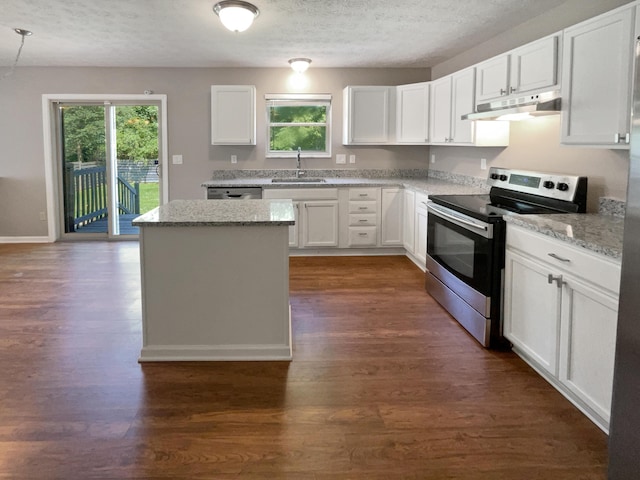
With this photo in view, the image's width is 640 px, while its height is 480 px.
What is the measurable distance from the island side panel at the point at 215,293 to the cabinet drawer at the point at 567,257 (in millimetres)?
1336

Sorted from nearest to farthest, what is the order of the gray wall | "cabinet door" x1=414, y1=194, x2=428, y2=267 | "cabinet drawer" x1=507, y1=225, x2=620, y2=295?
"cabinet drawer" x1=507, y1=225, x2=620, y2=295
"cabinet door" x1=414, y1=194, x2=428, y2=267
the gray wall

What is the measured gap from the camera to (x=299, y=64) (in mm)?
6023

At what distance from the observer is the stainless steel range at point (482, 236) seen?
336 cm

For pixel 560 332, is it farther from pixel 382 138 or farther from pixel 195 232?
pixel 382 138

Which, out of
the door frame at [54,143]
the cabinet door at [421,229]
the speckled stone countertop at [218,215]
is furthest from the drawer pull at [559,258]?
the door frame at [54,143]

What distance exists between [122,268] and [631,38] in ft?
15.6

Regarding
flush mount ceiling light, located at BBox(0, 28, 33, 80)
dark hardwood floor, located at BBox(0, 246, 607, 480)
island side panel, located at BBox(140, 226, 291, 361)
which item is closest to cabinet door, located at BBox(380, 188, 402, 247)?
dark hardwood floor, located at BBox(0, 246, 607, 480)

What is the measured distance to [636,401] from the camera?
68.9 inches

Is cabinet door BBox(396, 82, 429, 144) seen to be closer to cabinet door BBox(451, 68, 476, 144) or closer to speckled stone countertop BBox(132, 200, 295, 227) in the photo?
cabinet door BBox(451, 68, 476, 144)

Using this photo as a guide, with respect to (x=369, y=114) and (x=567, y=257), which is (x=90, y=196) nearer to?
(x=369, y=114)

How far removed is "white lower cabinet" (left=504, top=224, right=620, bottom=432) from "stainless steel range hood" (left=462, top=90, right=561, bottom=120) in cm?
74

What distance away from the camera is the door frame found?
22.2ft

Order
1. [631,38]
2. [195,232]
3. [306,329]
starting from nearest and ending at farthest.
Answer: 1. [631,38]
2. [195,232]
3. [306,329]

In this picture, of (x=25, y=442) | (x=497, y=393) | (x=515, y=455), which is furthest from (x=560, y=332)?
(x=25, y=442)
